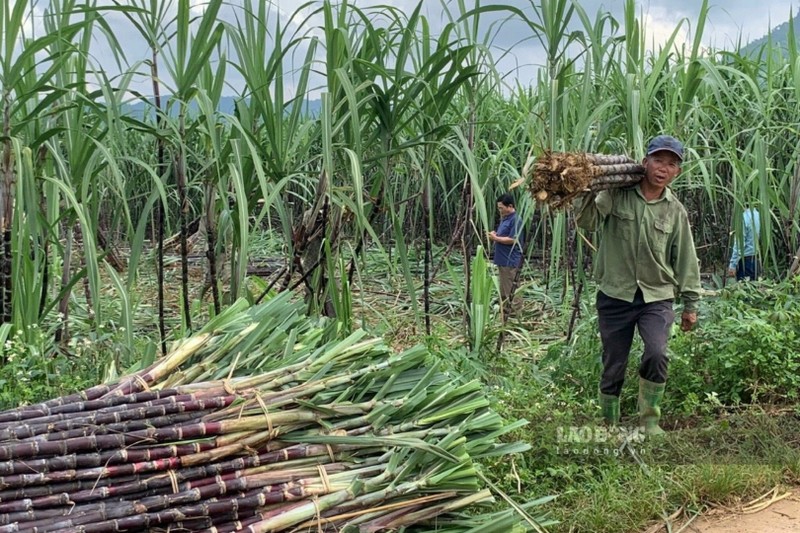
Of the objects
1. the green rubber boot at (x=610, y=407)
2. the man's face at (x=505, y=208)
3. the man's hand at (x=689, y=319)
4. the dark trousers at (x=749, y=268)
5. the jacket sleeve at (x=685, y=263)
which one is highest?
the man's face at (x=505, y=208)

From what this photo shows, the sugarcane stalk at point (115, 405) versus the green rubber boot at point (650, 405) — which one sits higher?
the sugarcane stalk at point (115, 405)

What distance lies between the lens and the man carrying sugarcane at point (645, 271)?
2980 millimetres

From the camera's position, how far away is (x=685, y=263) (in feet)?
10.1

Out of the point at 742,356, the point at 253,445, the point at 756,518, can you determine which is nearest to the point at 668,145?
the point at 742,356

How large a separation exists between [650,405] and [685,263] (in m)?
0.63

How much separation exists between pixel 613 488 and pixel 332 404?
3.81 feet

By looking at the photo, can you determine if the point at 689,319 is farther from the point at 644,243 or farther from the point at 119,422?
the point at 119,422

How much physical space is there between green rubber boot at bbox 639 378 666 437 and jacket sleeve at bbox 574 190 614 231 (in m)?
0.72

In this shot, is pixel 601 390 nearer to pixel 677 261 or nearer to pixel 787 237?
pixel 677 261

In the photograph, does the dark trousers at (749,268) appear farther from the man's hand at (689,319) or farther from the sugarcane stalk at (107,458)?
the sugarcane stalk at (107,458)

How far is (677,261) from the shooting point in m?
3.07

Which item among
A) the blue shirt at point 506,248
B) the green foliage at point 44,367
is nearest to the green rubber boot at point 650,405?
the green foliage at point 44,367

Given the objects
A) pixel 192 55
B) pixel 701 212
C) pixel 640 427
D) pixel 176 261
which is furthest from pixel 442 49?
pixel 176 261

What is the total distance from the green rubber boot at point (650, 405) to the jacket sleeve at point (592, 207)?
724 millimetres
